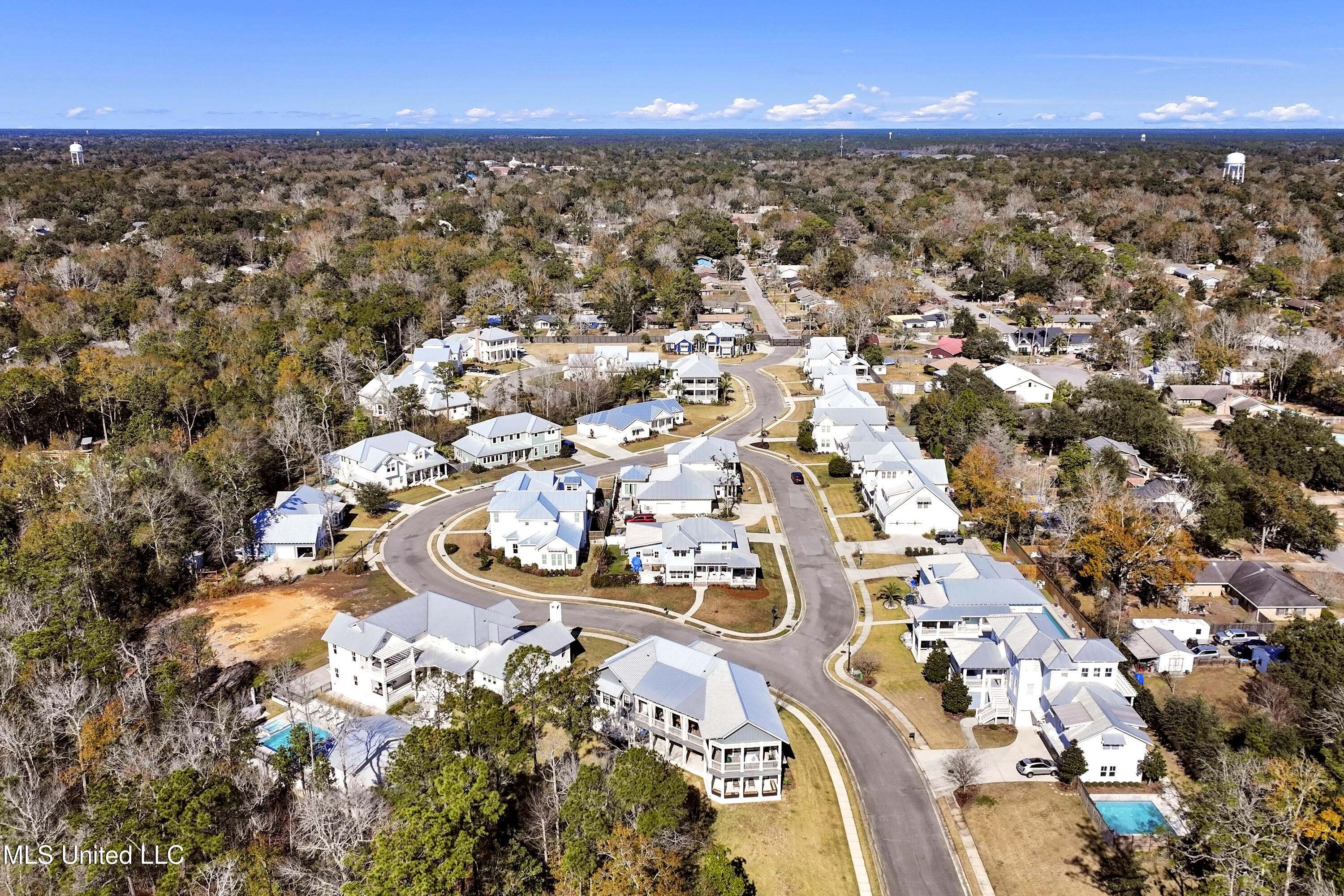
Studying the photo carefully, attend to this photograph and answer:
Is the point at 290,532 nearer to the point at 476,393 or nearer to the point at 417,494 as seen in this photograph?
the point at 417,494

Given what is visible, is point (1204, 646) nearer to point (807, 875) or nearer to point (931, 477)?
point (931, 477)

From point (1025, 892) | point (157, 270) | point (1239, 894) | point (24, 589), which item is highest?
point (157, 270)

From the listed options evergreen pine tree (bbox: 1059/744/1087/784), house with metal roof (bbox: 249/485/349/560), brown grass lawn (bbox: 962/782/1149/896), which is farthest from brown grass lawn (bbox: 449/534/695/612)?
evergreen pine tree (bbox: 1059/744/1087/784)

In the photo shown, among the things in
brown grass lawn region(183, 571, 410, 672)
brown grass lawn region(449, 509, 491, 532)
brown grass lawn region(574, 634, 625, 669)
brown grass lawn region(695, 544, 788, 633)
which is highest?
brown grass lawn region(449, 509, 491, 532)

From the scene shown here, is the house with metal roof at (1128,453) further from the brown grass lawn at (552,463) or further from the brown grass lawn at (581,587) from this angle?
the brown grass lawn at (552,463)

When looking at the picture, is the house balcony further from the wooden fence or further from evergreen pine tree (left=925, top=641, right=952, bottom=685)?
the wooden fence

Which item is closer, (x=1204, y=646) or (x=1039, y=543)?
(x=1204, y=646)

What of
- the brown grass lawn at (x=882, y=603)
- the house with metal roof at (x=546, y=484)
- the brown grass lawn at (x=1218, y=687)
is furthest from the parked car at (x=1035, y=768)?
the house with metal roof at (x=546, y=484)

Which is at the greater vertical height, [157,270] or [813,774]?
[157,270]

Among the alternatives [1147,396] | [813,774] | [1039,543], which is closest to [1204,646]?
[1039,543]
